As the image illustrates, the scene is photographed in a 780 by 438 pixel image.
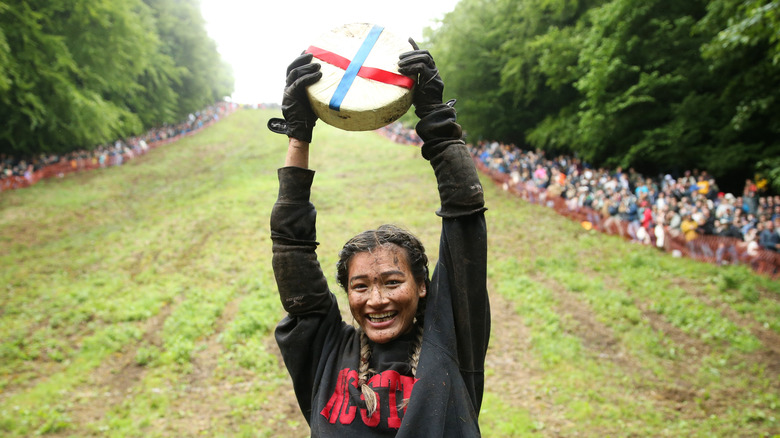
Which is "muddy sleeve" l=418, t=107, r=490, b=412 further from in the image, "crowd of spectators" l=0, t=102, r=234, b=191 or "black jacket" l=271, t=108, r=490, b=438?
"crowd of spectators" l=0, t=102, r=234, b=191

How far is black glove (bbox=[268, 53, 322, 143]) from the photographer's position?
206 centimetres

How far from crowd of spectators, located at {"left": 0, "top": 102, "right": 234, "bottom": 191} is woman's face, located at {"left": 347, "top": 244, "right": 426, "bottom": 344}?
21637 millimetres

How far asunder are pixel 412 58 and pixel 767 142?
16979mm

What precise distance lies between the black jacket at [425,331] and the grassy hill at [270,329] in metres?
4.55

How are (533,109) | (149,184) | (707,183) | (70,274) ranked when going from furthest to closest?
1. (533,109)
2. (149,184)
3. (707,183)
4. (70,274)

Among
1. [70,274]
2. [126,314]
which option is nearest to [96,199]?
[70,274]

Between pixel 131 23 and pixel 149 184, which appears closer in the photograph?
pixel 149 184

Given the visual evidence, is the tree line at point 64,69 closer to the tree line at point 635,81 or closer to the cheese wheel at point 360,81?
the tree line at point 635,81

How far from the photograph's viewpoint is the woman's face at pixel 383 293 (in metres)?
1.93

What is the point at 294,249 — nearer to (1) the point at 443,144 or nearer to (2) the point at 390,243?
(2) the point at 390,243

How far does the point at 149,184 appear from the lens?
70.4 ft

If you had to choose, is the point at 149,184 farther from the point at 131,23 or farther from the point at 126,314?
the point at 126,314

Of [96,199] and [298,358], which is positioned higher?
[96,199]

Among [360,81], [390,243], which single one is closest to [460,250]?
[390,243]
